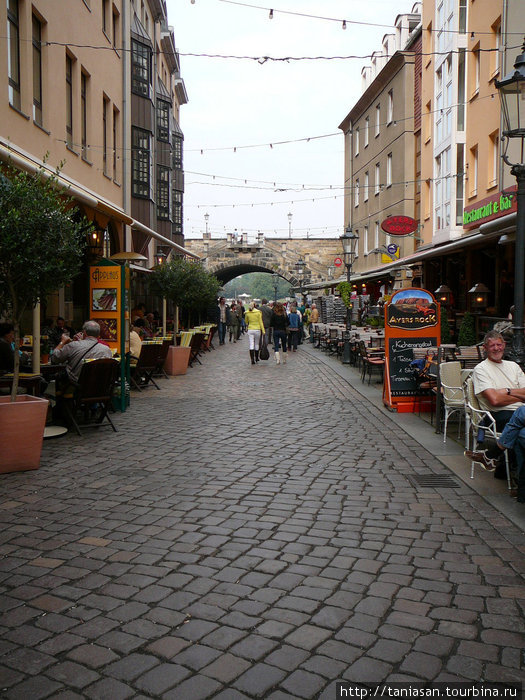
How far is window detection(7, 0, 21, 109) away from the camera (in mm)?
12461

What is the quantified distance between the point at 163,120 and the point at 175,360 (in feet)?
56.8

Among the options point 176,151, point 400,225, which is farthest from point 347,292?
point 176,151

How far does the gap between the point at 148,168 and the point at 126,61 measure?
365cm

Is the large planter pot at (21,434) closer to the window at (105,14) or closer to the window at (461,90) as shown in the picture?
the window at (105,14)

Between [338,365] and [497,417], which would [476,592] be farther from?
[338,365]

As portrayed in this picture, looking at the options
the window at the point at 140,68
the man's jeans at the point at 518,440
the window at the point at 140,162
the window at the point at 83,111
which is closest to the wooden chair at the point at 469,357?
the man's jeans at the point at 518,440

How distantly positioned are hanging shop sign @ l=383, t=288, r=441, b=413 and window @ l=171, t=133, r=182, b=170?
26.0 metres

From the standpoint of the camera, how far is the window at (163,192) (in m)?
30.7

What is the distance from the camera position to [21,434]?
698cm

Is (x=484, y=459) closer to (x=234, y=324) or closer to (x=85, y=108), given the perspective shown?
(x=85, y=108)

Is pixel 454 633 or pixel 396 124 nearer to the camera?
pixel 454 633

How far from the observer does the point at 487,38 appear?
20.3m

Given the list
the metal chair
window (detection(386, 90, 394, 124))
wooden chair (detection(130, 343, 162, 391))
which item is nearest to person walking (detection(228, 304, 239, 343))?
window (detection(386, 90, 394, 124))

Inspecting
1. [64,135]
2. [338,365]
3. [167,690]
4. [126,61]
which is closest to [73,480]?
[167,690]
